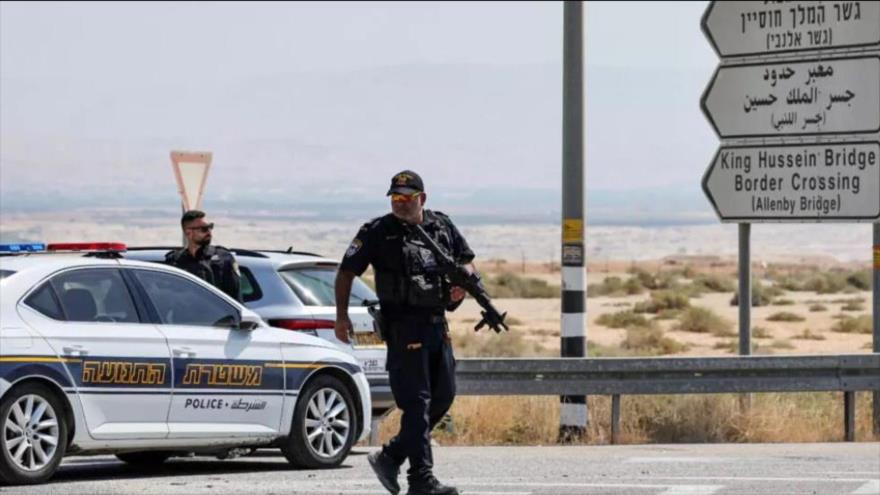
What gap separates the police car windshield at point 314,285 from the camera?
15703 mm

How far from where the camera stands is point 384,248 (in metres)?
11.5

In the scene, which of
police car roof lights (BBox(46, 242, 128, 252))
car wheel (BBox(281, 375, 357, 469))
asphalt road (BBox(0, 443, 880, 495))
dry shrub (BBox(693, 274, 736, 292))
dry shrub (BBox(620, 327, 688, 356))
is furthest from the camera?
dry shrub (BBox(693, 274, 736, 292))

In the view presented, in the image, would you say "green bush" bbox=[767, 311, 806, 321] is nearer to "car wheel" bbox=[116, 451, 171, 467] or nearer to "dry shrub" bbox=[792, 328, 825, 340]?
"dry shrub" bbox=[792, 328, 825, 340]

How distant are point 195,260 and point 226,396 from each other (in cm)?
225

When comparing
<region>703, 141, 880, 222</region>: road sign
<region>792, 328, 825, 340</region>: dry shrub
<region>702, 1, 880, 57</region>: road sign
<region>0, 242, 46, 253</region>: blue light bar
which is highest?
<region>702, 1, 880, 57</region>: road sign

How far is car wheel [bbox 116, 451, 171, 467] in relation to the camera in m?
14.4

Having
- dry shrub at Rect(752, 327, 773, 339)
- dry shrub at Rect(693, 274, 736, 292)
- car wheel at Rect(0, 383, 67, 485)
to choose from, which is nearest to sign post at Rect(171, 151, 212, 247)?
car wheel at Rect(0, 383, 67, 485)

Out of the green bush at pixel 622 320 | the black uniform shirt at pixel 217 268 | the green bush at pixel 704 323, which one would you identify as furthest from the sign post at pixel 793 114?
the green bush at pixel 622 320

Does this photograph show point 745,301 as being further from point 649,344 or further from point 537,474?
point 649,344

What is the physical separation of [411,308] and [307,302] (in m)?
4.25

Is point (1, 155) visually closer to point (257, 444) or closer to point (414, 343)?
point (257, 444)

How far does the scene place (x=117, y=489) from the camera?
12430 mm

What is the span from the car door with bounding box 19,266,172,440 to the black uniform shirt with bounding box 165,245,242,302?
203 cm

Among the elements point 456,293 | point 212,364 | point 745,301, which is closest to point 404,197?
point 456,293
